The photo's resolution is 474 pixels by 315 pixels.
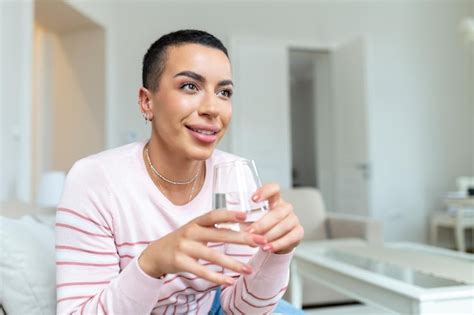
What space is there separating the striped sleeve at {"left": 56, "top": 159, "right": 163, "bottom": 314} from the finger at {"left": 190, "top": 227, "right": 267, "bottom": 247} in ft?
0.43

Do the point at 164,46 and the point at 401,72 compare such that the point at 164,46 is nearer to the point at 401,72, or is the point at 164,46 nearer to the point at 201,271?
the point at 201,271

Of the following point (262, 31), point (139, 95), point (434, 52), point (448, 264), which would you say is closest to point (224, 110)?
point (139, 95)

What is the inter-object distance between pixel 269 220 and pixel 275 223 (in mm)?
15

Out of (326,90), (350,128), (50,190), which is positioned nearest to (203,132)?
(50,190)

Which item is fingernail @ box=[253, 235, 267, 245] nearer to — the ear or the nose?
→ the nose

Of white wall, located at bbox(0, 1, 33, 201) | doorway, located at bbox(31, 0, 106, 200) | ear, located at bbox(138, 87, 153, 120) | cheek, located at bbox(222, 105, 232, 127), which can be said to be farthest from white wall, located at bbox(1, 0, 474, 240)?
cheek, located at bbox(222, 105, 232, 127)

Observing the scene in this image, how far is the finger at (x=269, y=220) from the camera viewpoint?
572 millimetres

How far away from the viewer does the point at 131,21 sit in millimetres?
4449

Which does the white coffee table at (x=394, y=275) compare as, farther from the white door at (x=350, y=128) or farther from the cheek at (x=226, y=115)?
the white door at (x=350, y=128)

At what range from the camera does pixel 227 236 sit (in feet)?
1.82

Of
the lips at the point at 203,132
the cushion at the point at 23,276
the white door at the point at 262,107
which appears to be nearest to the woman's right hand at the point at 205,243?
the lips at the point at 203,132

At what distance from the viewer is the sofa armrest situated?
2.85 meters

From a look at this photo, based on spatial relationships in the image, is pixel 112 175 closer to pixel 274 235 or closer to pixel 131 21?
pixel 274 235

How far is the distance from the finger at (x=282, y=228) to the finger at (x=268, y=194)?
28mm
